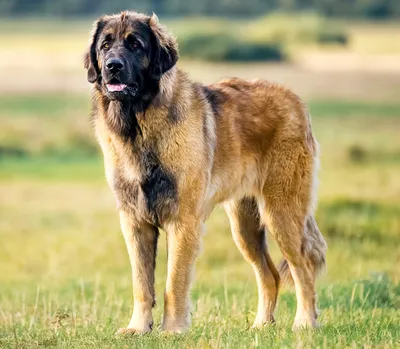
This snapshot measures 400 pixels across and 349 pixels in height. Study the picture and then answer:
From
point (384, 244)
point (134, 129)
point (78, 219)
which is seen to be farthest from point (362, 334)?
point (78, 219)

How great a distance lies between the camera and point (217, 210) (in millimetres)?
21469

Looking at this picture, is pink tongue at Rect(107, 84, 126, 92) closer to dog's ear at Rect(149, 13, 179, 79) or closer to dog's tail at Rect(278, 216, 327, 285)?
dog's ear at Rect(149, 13, 179, 79)

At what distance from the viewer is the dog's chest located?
7.49 m

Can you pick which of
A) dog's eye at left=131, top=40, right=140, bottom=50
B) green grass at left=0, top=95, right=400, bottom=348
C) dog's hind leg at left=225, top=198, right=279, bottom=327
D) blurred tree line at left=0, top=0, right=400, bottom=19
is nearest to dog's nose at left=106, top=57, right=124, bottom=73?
dog's eye at left=131, top=40, right=140, bottom=50

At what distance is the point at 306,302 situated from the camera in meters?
8.29

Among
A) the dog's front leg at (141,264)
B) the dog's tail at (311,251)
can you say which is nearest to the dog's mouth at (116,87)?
the dog's front leg at (141,264)

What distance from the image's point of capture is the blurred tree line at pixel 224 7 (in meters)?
40.8

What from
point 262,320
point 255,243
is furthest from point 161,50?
point 262,320

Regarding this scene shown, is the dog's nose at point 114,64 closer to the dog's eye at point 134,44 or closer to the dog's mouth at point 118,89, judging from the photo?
the dog's mouth at point 118,89

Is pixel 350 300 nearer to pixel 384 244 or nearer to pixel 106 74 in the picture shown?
pixel 106 74

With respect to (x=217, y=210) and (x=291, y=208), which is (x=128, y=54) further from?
(x=217, y=210)

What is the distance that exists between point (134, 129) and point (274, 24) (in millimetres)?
37801

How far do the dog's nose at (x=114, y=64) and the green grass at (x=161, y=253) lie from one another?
181 centimetres

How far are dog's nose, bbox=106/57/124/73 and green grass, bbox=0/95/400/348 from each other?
1.81m
